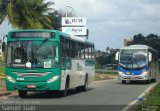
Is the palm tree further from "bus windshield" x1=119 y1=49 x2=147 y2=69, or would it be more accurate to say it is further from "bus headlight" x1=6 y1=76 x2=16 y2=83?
"bus headlight" x1=6 y1=76 x2=16 y2=83

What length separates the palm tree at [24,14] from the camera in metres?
44.3

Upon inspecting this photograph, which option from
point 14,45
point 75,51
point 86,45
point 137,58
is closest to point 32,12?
point 137,58

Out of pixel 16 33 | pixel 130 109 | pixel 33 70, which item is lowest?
pixel 130 109

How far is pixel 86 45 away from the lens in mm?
28297

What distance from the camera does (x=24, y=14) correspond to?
45188 mm

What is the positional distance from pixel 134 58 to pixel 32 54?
18.8 meters

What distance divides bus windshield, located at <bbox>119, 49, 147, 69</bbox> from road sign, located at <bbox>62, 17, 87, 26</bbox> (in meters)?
18.5

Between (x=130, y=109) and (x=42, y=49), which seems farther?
(x=42, y=49)

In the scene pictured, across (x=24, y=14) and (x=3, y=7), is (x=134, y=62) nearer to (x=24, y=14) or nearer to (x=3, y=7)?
(x=24, y=14)

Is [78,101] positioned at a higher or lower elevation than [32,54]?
lower

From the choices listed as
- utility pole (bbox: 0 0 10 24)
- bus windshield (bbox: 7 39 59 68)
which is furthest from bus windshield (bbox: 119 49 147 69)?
bus windshield (bbox: 7 39 59 68)

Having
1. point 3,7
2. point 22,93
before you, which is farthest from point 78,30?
point 22,93

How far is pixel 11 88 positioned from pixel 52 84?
1732 millimetres

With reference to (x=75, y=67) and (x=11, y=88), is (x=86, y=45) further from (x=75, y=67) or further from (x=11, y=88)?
(x=11, y=88)
